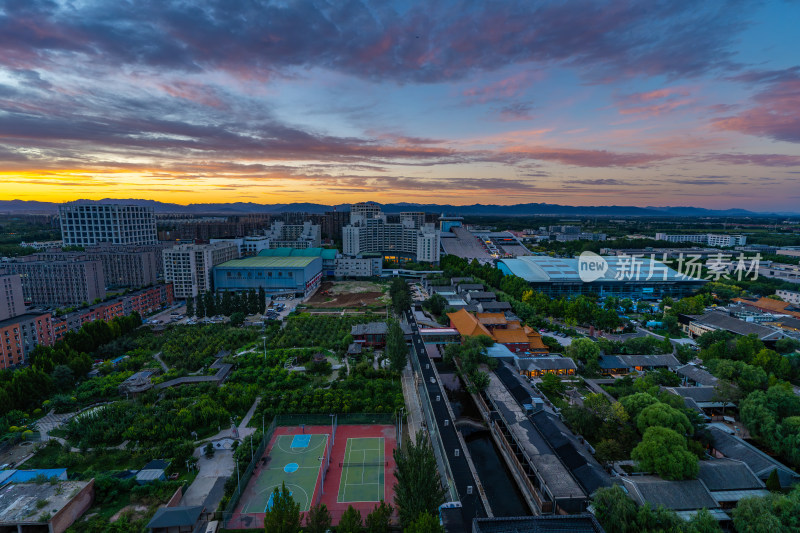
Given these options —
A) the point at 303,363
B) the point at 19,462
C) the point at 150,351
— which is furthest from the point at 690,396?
the point at 150,351

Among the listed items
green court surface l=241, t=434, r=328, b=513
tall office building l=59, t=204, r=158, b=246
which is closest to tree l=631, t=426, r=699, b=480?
green court surface l=241, t=434, r=328, b=513

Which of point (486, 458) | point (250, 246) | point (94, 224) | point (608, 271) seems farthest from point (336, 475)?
point (94, 224)

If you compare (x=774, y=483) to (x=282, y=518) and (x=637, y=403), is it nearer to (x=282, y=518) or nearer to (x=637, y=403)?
(x=637, y=403)

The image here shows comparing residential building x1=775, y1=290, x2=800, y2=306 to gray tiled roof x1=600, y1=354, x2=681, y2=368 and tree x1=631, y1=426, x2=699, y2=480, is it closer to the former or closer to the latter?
gray tiled roof x1=600, y1=354, x2=681, y2=368

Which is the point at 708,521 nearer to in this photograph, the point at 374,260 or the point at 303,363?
the point at 303,363

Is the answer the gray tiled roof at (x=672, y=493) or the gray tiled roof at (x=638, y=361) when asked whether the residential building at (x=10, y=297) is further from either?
the gray tiled roof at (x=638, y=361)

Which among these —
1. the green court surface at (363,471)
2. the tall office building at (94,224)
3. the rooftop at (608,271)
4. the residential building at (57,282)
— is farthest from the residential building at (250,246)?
the green court surface at (363,471)
